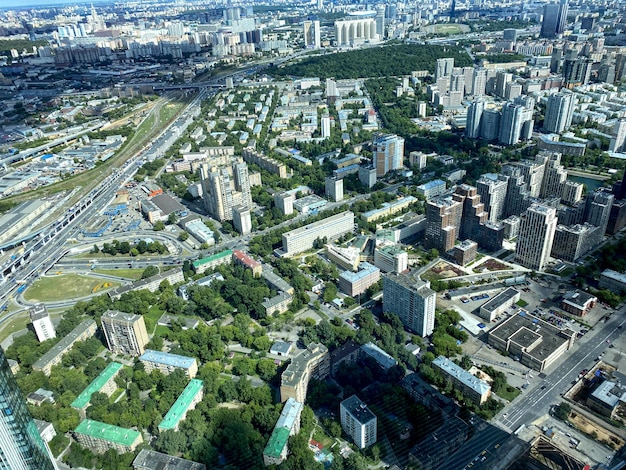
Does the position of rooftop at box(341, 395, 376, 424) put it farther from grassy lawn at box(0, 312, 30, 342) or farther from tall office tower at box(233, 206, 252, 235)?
grassy lawn at box(0, 312, 30, 342)

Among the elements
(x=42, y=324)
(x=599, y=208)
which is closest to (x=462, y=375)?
(x=599, y=208)

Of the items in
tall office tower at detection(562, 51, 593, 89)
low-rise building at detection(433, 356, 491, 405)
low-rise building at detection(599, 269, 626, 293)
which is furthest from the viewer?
tall office tower at detection(562, 51, 593, 89)

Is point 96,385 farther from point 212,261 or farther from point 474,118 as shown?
point 474,118

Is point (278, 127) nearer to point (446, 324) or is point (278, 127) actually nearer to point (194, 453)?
point (446, 324)

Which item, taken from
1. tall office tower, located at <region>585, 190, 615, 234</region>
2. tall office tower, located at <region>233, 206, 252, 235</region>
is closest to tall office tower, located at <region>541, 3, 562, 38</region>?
tall office tower, located at <region>585, 190, 615, 234</region>

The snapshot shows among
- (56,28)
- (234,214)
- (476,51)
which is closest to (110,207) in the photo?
(234,214)
